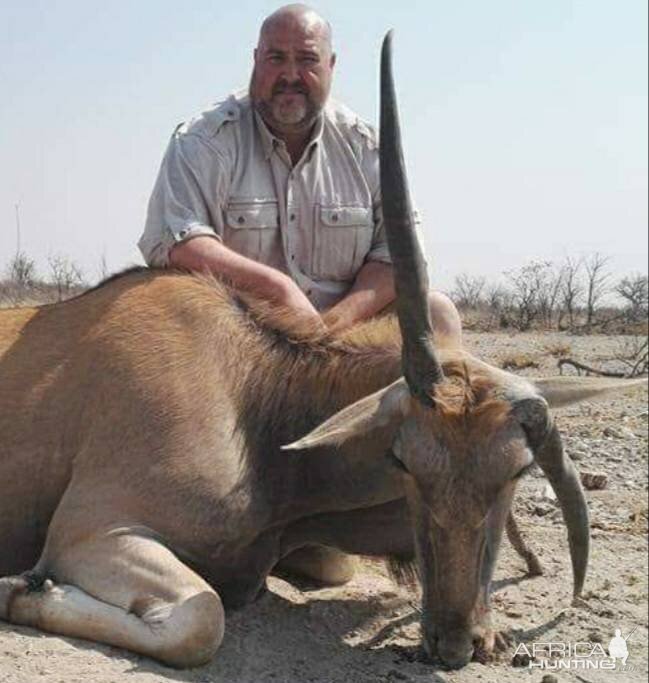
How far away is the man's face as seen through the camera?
6.05m

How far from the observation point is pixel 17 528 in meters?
4.68

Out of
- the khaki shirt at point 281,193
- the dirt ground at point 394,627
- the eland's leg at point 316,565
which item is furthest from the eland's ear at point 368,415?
the khaki shirt at point 281,193

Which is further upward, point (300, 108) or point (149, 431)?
point (300, 108)

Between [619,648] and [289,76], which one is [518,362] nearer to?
[289,76]

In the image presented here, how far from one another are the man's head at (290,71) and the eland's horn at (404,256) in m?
2.03

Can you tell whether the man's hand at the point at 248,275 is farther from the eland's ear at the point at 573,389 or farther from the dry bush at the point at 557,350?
the dry bush at the point at 557,350

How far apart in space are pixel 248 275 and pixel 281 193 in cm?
94

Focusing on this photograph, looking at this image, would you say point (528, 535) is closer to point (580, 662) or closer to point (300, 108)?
point (580, 662)

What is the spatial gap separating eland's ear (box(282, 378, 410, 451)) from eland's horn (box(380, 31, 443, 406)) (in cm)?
8

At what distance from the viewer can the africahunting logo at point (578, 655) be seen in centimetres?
482

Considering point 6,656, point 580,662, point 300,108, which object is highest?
point 300,108

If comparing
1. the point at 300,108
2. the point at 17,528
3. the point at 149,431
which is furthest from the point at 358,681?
the point at 300,108

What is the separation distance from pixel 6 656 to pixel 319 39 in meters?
3.67

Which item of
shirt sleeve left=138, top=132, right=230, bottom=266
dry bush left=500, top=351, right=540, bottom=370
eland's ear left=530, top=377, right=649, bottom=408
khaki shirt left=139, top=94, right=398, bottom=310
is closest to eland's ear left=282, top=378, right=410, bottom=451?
eland's ear left=530, top=377, right=649, bottom=408
